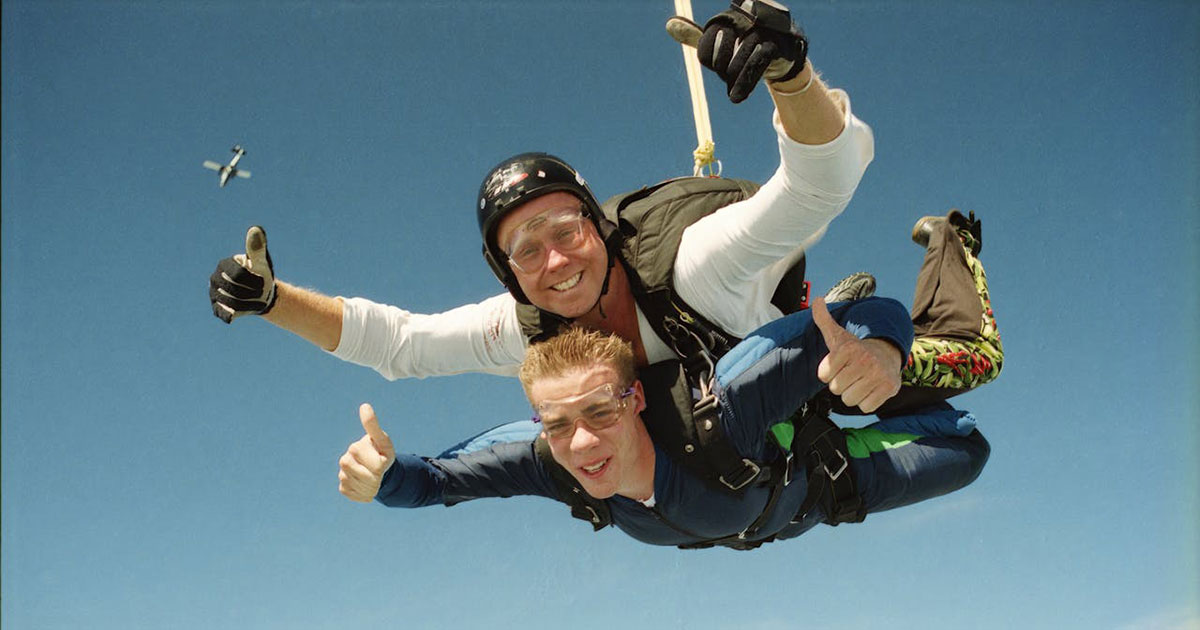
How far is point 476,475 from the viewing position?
337 centimetres

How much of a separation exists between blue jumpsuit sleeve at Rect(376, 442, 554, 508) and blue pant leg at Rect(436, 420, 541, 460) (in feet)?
0.15

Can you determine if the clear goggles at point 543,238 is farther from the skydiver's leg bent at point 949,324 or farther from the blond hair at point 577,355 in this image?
the skydiver's leg bent at point 949,324

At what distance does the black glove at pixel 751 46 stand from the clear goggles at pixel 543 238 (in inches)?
33.9

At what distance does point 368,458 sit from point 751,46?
1.55 m

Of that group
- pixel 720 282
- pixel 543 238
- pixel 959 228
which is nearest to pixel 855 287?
pixel 959 228

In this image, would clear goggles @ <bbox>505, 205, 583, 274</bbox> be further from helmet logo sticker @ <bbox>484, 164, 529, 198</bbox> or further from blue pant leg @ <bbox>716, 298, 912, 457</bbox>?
blue pant leg @ <bbox>716, 298, 912, 457</bbox>

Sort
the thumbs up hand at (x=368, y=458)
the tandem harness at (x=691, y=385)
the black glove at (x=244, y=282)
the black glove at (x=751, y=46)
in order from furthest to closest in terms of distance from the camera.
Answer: the black glove at (x=244, y=282) → the tandem harness at (x=691, y=385) → the thumbs up hand at (x=368, y=458) → the black glove at (x=751, y=46)

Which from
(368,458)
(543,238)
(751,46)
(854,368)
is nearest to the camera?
(751,46)

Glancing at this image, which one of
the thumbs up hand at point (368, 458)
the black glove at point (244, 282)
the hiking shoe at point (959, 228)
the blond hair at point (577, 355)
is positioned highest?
the hiking shoe at point (959, 228)

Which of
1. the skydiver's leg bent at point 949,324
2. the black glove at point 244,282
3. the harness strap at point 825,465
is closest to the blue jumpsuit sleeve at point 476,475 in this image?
the black glove at point 244,282

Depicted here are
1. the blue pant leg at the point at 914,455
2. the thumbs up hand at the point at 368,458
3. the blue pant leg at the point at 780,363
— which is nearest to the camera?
the blue pant leg at the point at 780,363

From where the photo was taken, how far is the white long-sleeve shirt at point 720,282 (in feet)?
8.86

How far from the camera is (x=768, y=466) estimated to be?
3248 millimetres

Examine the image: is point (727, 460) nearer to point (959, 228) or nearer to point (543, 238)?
point (543, 238)
